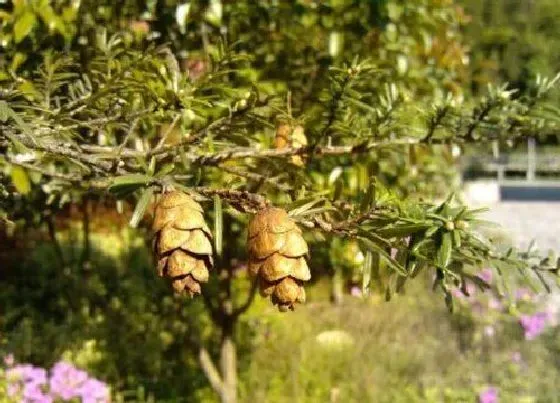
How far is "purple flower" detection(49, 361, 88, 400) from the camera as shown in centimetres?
304

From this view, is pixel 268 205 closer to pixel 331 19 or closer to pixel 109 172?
pixel 109 172

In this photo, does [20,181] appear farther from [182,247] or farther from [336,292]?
[336,292]

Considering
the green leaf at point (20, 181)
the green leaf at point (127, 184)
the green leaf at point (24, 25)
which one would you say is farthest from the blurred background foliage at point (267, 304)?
the green leaf at point (127, 184)

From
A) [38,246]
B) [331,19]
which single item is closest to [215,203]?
[331,19]

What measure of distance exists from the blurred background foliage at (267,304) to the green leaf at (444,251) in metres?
0.73

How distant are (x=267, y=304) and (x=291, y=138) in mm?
2713

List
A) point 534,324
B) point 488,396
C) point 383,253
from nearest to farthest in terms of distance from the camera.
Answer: point 383,253
point 488,396
point 534,324

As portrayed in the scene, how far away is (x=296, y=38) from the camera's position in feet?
9.25

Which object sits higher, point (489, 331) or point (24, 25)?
point (24, 25)

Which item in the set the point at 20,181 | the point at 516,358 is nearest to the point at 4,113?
the point at 20,181

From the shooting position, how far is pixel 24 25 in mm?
2051

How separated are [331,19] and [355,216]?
174 cm

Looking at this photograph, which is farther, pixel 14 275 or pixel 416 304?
pixel 14 275

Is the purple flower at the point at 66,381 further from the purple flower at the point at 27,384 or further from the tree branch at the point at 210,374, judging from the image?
the tree branch at the point at 210,374
